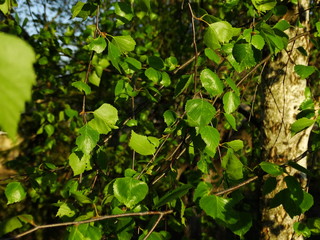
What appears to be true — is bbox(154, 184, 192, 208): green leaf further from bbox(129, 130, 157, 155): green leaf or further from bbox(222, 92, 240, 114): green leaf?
bbox(222, 92, 240, 114): green leaf

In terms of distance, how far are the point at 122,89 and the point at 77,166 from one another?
434 millimetres

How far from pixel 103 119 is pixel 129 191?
32cm

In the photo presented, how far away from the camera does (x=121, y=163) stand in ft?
11.0

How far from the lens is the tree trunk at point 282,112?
6.27ft

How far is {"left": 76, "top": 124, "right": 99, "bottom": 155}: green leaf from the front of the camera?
42.5 inches

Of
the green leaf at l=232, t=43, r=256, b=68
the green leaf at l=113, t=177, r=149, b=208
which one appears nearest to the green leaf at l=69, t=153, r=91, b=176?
the green leaf at l=113, t=177, r=149, b=208

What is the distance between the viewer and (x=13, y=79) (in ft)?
0.86

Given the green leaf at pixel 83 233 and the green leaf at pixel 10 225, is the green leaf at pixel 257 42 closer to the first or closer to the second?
the green leaf at pixel 83 233

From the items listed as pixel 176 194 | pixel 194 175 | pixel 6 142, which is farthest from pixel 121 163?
pixel 6 142

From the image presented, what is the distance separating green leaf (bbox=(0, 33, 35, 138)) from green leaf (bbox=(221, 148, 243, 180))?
988 mm

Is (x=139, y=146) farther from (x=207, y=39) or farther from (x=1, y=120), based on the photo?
(x=1, y=120)

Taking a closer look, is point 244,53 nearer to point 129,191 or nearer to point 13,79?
point 129,191

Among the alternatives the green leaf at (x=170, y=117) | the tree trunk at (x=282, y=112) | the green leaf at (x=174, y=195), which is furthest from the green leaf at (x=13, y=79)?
the tree trunk at (x=282, y=112)

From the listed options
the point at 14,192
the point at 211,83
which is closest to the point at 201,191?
the point at 211,83
